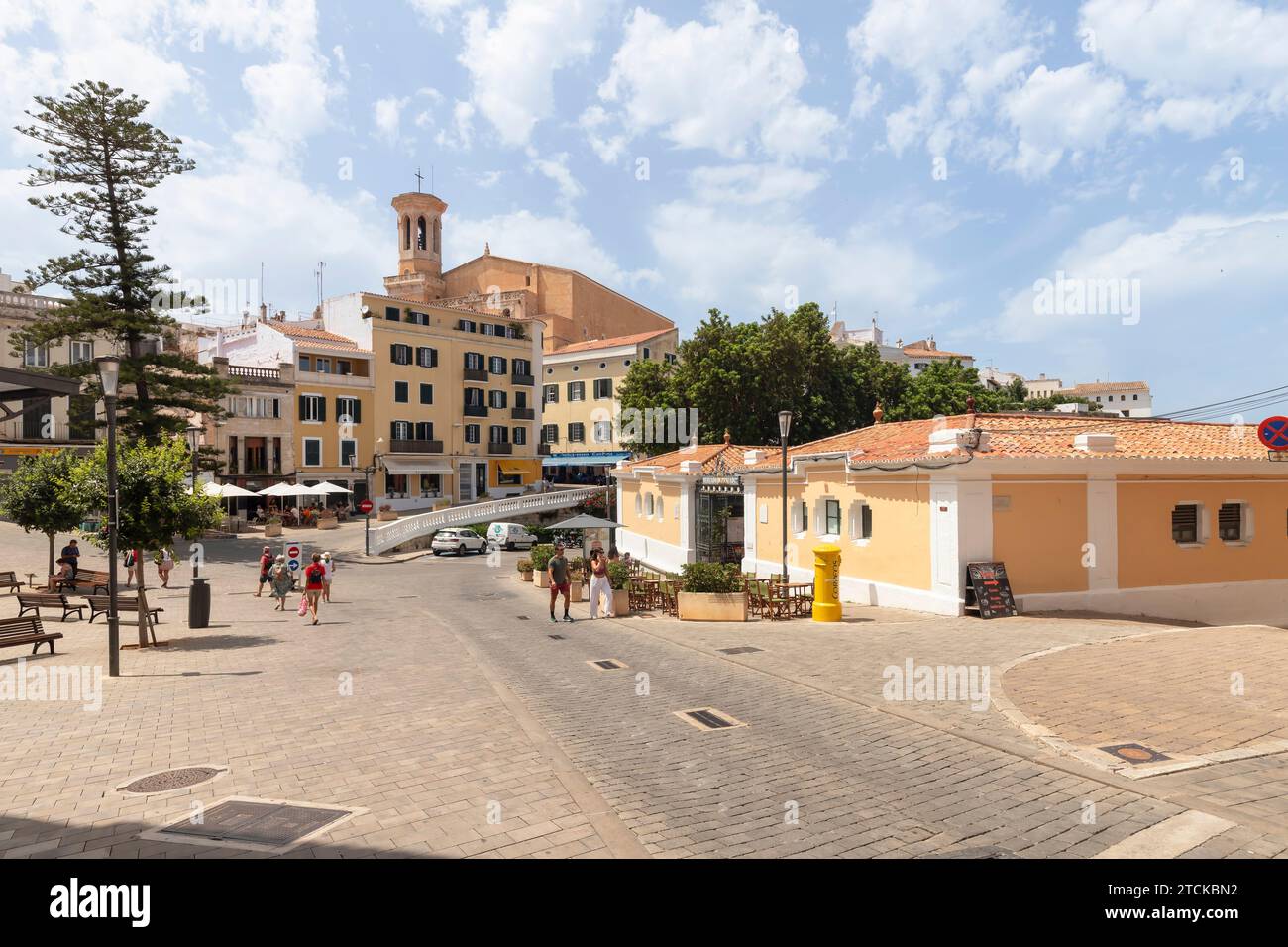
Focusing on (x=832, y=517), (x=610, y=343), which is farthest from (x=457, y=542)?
(x=610, y=343)

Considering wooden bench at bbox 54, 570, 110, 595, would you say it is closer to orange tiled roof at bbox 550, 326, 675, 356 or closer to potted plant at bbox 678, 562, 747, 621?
potted plant at bbox 678, 562, 747, 621

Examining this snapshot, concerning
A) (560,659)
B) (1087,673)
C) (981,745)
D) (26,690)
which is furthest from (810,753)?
(26,690)

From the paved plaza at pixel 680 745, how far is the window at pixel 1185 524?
15.8 feet

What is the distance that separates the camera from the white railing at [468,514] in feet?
130

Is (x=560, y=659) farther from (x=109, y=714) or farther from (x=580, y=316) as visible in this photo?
(x=580, y=316)

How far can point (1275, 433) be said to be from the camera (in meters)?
18.6

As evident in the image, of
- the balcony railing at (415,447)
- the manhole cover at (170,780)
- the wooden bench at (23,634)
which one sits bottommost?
the manhole cover at (170,780)

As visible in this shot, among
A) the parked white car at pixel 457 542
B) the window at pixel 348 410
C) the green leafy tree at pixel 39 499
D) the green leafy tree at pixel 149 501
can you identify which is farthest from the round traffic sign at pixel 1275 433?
the window at pixel 348 410

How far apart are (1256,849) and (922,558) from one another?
→ 12.3 meters

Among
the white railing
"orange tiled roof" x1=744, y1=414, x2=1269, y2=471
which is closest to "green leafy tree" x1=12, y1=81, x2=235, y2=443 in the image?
the white railing

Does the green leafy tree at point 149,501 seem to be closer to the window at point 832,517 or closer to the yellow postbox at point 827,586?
the yellow postbox at point 827,586

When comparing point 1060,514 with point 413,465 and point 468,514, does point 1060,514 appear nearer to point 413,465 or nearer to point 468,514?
point 468,514

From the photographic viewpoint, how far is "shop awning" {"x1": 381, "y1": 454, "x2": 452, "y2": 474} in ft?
178

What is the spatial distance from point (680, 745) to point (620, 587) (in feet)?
38.8
